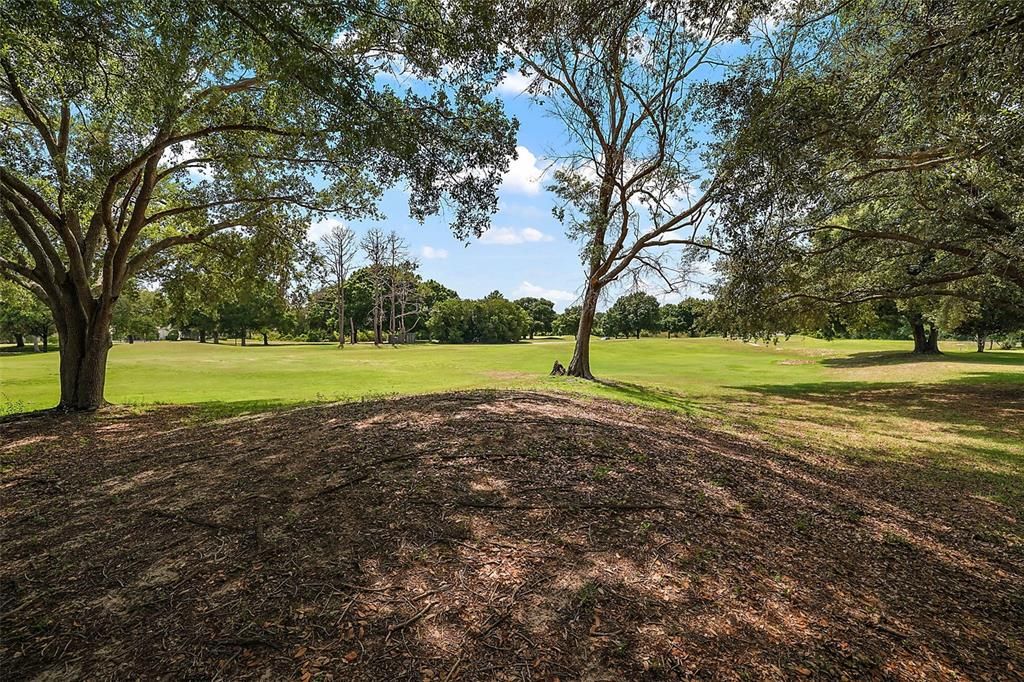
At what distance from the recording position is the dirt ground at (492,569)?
2.71m

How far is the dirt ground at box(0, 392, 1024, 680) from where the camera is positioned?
8.89 ft

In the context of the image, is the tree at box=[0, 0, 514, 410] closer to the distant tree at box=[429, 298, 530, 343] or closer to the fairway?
the fairway

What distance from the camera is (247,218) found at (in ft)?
44.5

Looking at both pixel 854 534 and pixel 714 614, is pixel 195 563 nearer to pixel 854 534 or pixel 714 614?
pixel 714 614

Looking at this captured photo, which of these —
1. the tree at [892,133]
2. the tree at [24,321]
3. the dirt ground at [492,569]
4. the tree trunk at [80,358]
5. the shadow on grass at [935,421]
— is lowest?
the shadow on grass at [935,421]

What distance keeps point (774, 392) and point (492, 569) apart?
19.7 metres

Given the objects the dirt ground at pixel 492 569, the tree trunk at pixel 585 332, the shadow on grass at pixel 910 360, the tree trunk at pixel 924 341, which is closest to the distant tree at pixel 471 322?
the shadow on grass at pixel 910 360

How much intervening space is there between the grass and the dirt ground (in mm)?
4129

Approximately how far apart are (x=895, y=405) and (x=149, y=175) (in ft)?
77.6

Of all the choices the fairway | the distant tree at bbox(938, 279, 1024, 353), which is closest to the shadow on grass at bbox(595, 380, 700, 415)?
the fairway

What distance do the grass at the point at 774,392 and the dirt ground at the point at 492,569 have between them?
413 cm

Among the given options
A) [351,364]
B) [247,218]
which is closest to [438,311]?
[351,364]

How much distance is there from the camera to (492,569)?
346cm

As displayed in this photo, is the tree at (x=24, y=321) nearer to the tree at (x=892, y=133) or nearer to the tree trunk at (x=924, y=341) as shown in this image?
the tree at (x=892, y=133)
